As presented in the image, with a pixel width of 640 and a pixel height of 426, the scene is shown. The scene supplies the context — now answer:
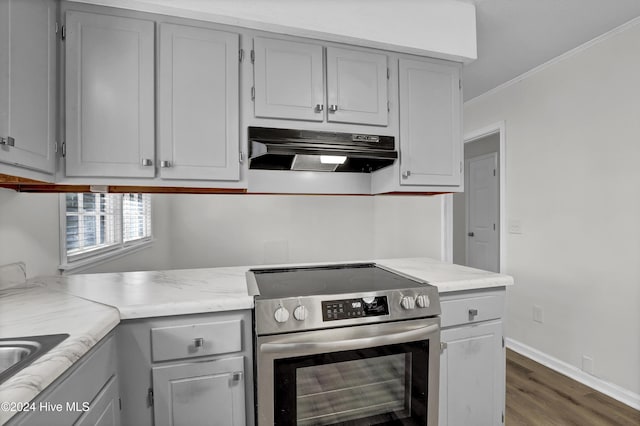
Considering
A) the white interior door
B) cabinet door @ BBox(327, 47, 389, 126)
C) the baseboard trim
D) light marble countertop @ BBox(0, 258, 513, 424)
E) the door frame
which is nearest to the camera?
light marble countertop @ BBox(0, 258, 513, 424)

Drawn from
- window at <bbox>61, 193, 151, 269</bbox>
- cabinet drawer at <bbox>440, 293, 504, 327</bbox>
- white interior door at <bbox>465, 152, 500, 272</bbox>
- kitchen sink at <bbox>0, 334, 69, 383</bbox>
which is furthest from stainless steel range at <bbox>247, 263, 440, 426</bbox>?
white interior door at <bbox>465, 152, 500, 272</bbox>

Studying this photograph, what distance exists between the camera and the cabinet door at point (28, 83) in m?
1.12

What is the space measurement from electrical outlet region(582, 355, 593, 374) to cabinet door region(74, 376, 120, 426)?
2.95m

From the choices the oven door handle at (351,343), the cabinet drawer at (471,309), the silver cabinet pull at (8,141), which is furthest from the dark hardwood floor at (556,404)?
the silver cabinet pull at (8,141)

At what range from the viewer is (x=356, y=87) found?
1894 millimetres

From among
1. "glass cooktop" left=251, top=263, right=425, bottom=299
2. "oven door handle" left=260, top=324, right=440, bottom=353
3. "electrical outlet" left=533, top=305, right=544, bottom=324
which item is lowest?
"electrical outlet" left=533, top=305, right=544, bottom=324

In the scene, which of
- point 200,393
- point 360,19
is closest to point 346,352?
point 200,393

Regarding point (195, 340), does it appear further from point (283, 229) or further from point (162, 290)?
point (283, 229)

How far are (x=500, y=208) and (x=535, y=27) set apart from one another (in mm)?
1556

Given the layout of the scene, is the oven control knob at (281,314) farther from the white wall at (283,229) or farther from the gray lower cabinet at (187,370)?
the white wall at (283,229)

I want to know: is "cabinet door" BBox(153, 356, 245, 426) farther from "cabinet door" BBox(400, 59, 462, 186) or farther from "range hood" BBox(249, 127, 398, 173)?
"cabinet door" BBox(400, 59, 462, 186)

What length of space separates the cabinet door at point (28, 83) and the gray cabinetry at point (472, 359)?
1.85 meters

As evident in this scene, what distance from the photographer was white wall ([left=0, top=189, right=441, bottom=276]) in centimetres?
360

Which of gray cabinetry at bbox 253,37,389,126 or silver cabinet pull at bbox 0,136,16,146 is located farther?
gray cabinetry at bbox 253,37,389,126
